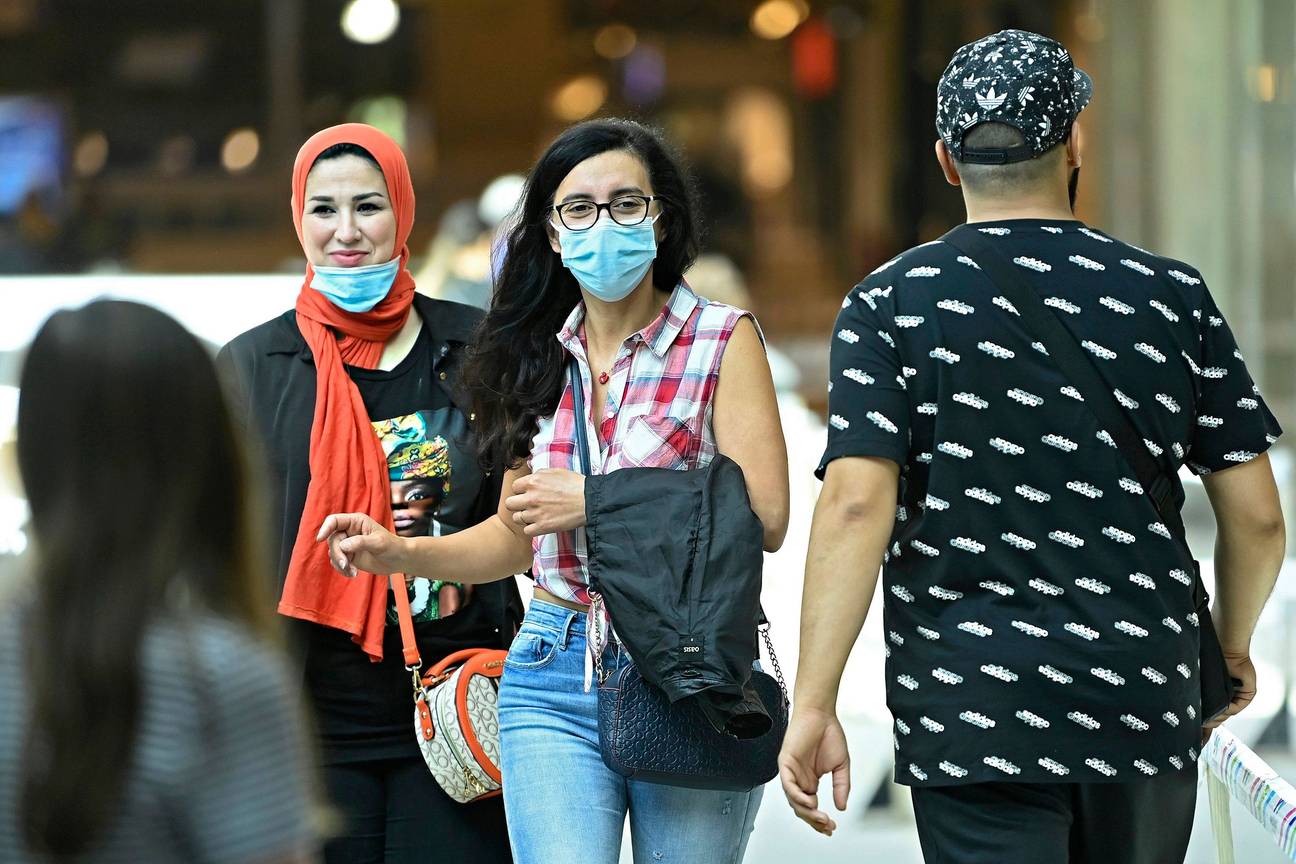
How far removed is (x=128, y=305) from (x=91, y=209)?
15817 millimetres

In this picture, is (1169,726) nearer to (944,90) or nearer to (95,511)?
(944,90)

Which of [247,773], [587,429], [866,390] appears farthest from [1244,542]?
[247,773]

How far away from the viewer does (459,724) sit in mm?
2848

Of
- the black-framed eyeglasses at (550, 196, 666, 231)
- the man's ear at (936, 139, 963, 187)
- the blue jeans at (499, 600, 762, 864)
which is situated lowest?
the blue jeans at (499, 600, 762, 864)

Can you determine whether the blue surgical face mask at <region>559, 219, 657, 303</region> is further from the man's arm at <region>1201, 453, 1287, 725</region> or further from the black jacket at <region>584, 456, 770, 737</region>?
the man's arm at <region>1201, 453, 1287, 725</region>

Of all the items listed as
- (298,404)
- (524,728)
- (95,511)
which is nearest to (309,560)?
(298,404)

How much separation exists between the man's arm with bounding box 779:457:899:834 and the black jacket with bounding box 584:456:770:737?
141mm

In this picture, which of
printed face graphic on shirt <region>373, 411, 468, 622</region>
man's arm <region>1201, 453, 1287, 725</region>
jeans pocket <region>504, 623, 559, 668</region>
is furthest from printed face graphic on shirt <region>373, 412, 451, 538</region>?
man's arm <region>1201, 453, 1287, 725</region>

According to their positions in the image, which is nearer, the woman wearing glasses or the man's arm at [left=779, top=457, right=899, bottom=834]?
the man's arm at [left=779, top=457, right=899, bottom=834]

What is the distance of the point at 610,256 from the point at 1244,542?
1.08m

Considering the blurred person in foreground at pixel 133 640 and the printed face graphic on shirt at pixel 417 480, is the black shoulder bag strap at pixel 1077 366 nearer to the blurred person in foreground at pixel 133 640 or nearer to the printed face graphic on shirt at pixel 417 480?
the printed face graphic on shirt at pixel 417 480

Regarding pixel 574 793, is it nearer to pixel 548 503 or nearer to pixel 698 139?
pixel 548 503

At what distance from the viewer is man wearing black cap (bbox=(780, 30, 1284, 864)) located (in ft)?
7.64

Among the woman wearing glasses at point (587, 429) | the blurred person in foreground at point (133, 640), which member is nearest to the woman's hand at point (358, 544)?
the woman wearing glasses at point (587, 429)
